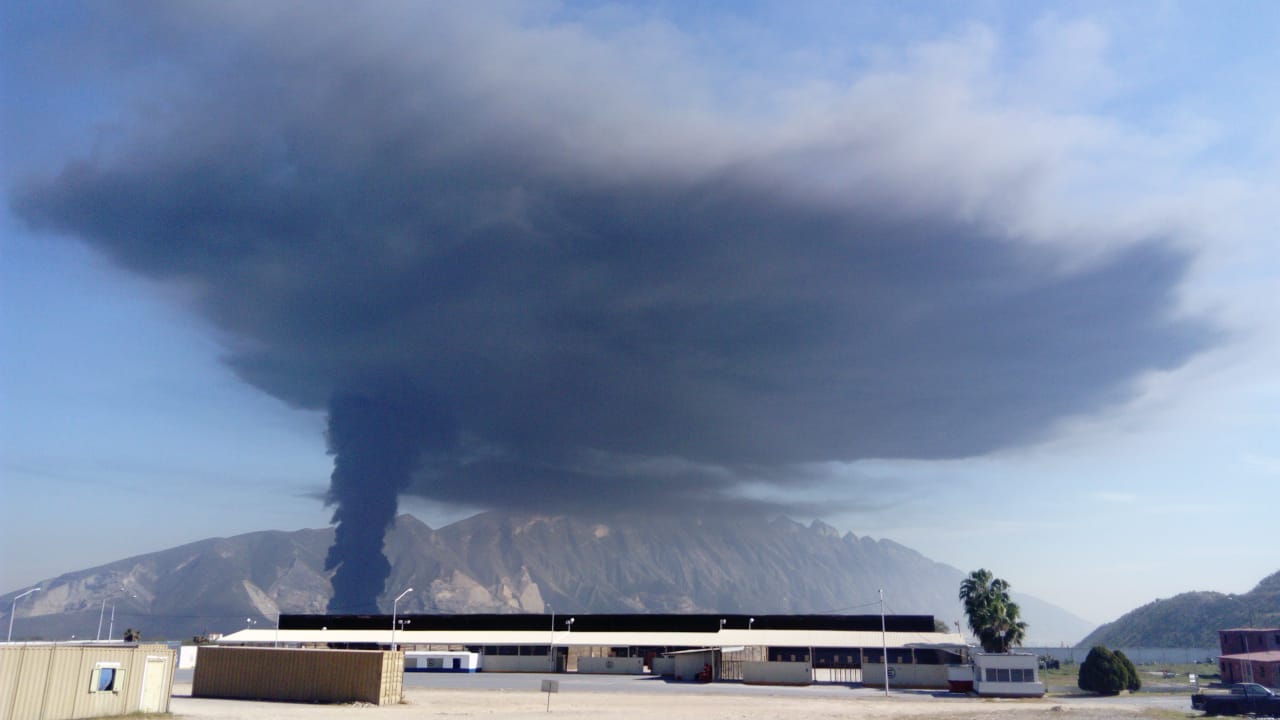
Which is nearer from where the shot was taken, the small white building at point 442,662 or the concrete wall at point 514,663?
the small white building at point 442,662

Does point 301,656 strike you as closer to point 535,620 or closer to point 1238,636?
point 535,620

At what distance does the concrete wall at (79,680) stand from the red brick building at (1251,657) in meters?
104

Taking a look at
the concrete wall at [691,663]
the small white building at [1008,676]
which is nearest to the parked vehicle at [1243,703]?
the small white building at [1008,676]

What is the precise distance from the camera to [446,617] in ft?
478

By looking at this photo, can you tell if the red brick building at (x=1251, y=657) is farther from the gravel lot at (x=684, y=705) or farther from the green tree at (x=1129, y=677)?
the gravel lot at (x=684, y=705)

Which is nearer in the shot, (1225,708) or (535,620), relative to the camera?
(1225,708)

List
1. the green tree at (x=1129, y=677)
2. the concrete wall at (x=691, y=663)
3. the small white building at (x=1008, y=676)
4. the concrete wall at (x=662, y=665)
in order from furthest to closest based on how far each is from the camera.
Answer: the concrete wall at (x=662, y=665) < the concrete wall at (x=691, y=663) < the green tree at (x=1129, y=677) < the small white building at (x=1008, y=676)

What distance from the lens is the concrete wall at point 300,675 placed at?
6231cm

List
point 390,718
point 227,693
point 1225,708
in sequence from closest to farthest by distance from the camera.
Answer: point 390,718, point 1225,708, point 227,693

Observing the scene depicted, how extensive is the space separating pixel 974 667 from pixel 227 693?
6942cm

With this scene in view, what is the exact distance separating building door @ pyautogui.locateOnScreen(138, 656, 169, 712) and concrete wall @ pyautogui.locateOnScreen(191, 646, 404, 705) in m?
13.6

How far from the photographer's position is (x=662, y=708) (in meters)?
63.1

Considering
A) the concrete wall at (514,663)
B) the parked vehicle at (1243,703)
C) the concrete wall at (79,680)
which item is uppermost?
the concrete wall at (79,680)

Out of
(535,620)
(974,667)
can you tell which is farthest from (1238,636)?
(535,620)
